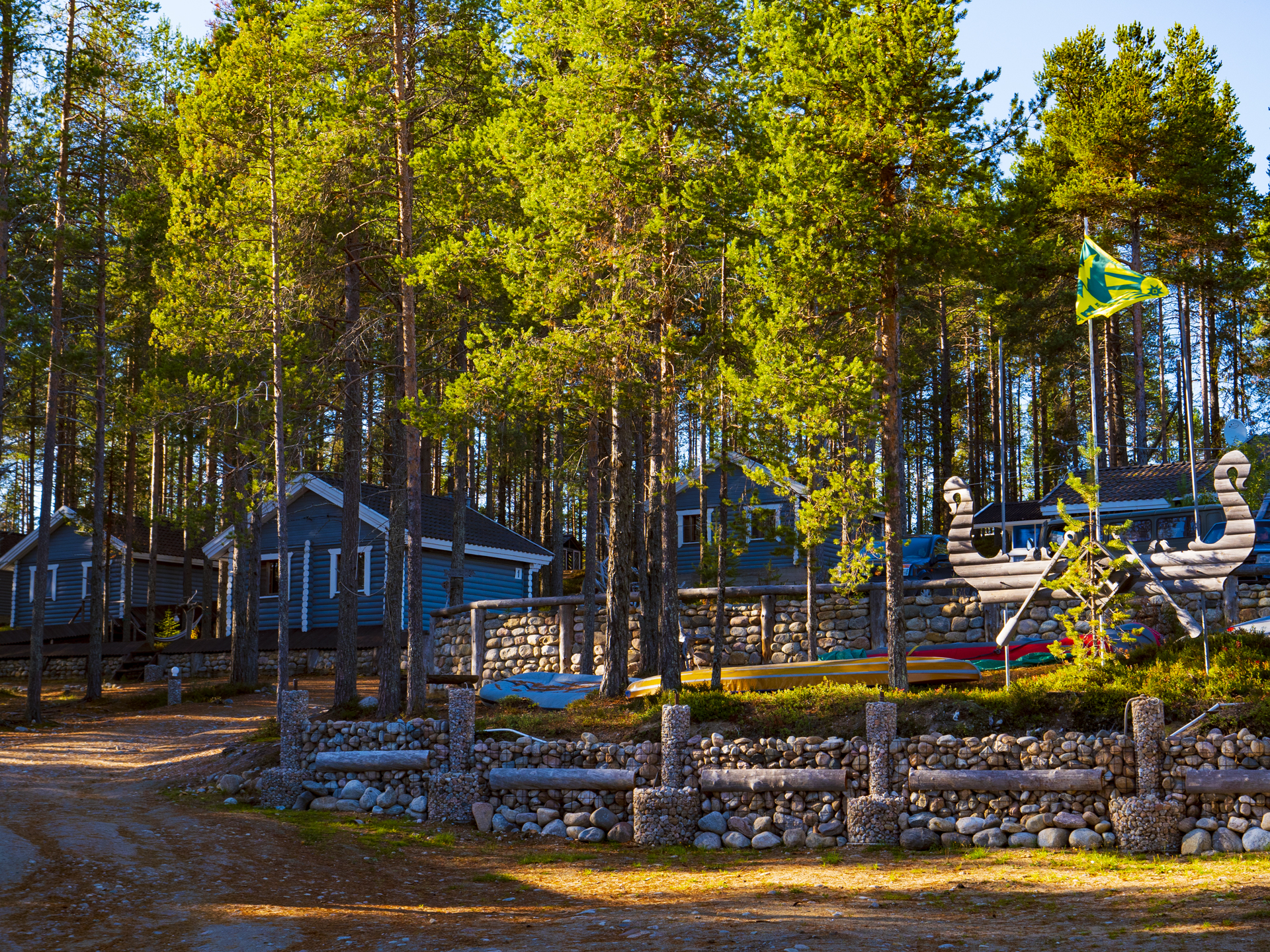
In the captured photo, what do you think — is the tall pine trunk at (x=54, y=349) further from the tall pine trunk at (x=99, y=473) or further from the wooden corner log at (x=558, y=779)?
the wooden corner log at (x=558, y=779)

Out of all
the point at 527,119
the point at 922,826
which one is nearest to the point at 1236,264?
the point at 527,119

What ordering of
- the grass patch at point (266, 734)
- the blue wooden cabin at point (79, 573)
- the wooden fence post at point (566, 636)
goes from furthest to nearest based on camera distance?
the blue wooden cabin at point (79, 573) < the wooden fence post at point (566, 636) < the grass patch at point (266, 734)

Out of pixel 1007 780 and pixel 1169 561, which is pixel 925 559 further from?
pixel 1007 780

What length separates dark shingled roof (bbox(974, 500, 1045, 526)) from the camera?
34.2m

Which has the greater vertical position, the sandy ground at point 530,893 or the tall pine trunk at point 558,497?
the tall pine trunk at point 558,497

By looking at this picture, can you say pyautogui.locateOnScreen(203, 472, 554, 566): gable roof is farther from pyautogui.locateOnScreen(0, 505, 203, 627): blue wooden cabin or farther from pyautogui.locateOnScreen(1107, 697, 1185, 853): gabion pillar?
pyautogui.locateOnScreen(1107, 697, 1185, 853): gabion pillar

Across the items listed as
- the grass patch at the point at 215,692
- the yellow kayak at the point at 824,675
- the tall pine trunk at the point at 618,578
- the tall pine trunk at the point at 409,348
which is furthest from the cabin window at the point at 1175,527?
the grass patch at the point at 215,692

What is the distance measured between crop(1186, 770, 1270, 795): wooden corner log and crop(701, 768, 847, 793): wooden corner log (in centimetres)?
349

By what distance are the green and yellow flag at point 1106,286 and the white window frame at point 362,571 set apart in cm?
2053

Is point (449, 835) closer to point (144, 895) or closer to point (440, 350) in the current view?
point (144, 895)

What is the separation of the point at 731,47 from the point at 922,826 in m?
11.4

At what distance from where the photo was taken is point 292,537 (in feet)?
105

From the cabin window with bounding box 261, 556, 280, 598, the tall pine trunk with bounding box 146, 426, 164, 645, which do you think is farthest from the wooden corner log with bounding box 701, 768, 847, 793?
the cabin window with bounding box 261, 556, 280, 598

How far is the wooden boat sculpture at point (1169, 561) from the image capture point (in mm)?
13750
